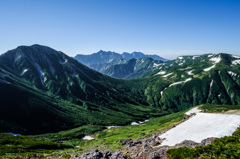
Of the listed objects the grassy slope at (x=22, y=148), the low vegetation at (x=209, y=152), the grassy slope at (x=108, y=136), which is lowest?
the grassy slope at (x=108, y=136)

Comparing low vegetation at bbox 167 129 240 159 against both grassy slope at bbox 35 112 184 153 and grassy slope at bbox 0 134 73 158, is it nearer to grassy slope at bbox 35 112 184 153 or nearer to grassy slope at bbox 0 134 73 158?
grassy slope at bbox 35 112 184 153

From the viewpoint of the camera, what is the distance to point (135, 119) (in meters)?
180

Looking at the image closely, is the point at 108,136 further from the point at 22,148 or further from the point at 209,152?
the point at 209,152

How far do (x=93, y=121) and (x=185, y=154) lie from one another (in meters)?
148

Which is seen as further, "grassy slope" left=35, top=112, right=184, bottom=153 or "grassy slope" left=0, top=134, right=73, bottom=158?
"grassy slope" left=35, top=112, right=184, bottom=153

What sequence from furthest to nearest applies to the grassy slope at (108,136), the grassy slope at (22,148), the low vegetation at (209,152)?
the grassy slope at (108,136), the grassy slope at (22,148), the low vegetation at (209,152)

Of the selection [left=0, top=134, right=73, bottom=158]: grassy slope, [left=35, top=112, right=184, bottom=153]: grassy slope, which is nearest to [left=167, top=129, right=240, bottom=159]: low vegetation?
[left=35, top=112, right=184, bottom=153]: grassy slope

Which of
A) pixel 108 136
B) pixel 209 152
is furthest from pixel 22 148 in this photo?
pixel 209 152

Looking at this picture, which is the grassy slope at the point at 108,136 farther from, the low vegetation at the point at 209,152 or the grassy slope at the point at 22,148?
the low vegetation at the point at 209,152

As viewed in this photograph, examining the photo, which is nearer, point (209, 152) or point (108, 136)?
point (209, 152)

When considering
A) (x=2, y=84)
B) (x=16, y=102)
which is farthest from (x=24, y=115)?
(x=2, y=84)

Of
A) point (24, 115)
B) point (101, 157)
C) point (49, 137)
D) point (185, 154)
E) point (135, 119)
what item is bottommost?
point (135, 119)

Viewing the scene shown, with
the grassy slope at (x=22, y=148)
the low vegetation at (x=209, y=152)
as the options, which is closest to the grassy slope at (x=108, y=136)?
the grassy slope at (x=22, y=148)

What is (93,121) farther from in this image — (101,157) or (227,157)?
(227,157)
